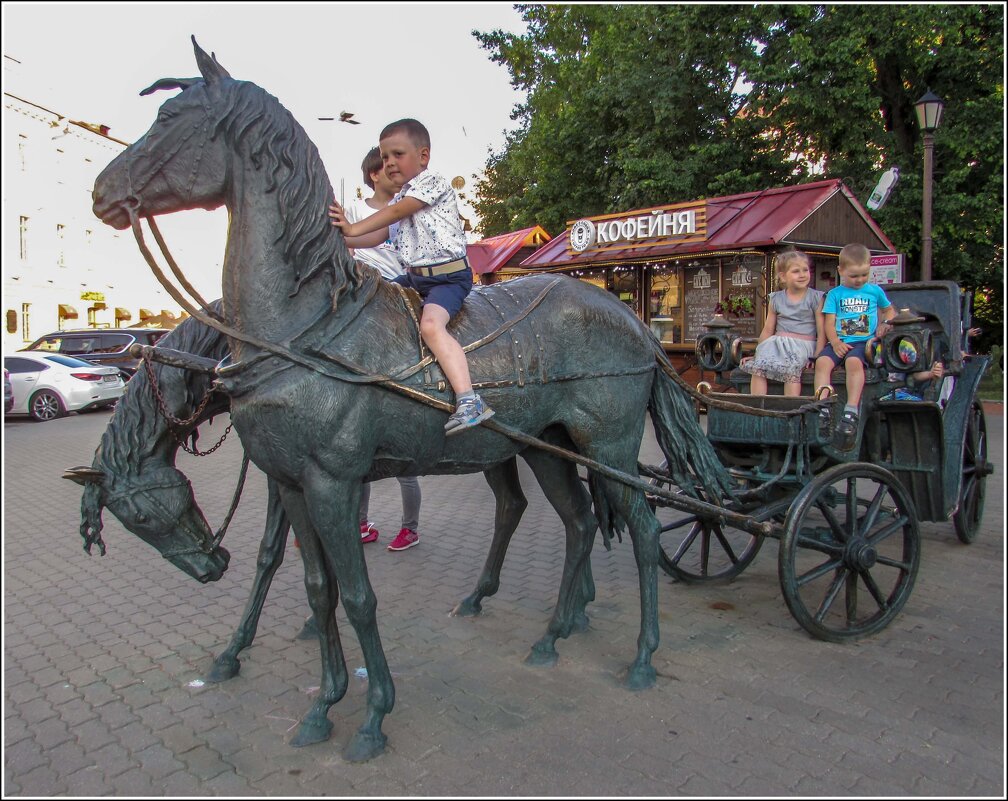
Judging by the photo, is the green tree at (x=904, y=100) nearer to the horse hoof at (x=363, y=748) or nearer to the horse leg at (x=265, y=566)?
the horse leg at (x=265, y=566)

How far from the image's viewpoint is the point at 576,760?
2.90 meters

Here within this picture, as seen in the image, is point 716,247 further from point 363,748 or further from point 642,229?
point 363,748

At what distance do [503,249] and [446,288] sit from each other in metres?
18.3

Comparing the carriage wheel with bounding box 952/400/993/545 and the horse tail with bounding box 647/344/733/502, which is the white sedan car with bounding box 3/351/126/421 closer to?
the horse tail with bounding box 647/344/733/502

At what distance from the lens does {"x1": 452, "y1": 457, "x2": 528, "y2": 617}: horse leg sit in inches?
171

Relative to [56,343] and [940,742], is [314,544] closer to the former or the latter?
[940,742]

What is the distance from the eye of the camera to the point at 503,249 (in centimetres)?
2112

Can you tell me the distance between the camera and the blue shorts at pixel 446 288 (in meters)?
3.16

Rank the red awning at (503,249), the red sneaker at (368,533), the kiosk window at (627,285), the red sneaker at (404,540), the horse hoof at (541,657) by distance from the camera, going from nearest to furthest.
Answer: the horse hoof at (541,657) < the red sneaker at (404,540) < the red sneaker at (368,533) < the kiosk window at (627,285) < the red awning at (503,249)

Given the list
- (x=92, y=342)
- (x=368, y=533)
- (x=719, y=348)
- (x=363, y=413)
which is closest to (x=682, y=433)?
(x=719, y=348)

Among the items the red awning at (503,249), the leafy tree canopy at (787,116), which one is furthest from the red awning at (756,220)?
the red awning at (503,249)

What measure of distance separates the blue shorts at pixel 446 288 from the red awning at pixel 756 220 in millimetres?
11071

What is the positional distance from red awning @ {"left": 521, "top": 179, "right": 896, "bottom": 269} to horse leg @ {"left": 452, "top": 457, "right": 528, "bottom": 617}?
33.7 ft

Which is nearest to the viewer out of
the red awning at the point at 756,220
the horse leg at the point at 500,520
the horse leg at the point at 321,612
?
the horse leg at the point at 321,612
